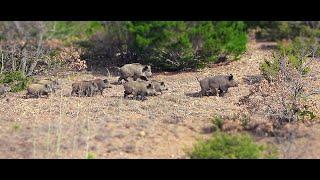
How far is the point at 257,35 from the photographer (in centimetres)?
2561

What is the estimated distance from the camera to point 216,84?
15070 millimetres

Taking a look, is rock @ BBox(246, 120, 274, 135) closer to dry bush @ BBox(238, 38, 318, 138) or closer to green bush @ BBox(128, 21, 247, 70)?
dry bush @ BBox(238, 38, 318, 138)

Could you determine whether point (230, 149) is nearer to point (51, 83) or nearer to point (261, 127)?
point (261, 127)

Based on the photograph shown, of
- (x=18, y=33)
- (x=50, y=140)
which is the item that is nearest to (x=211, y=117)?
(x=50, y=140)

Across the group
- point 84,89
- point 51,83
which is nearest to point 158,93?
point 84,89

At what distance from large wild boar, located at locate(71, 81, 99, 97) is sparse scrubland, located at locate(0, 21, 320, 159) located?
1.0 inches

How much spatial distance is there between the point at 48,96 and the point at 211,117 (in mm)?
4693

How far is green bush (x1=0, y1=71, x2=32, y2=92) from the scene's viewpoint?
16.4m

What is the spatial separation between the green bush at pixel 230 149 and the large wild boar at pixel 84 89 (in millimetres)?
5489

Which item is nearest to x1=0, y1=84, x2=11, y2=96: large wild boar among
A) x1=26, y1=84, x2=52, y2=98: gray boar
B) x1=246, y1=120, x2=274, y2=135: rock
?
x1=26, y1=84, x2=52, y2=98: gray boar

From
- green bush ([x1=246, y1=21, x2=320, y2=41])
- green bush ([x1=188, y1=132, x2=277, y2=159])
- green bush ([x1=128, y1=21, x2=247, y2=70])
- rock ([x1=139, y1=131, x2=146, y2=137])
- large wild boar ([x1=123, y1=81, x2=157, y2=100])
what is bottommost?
green bush ([x1=188, y1=132, x2=277, y2=159])

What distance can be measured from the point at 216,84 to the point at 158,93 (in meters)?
1.51
